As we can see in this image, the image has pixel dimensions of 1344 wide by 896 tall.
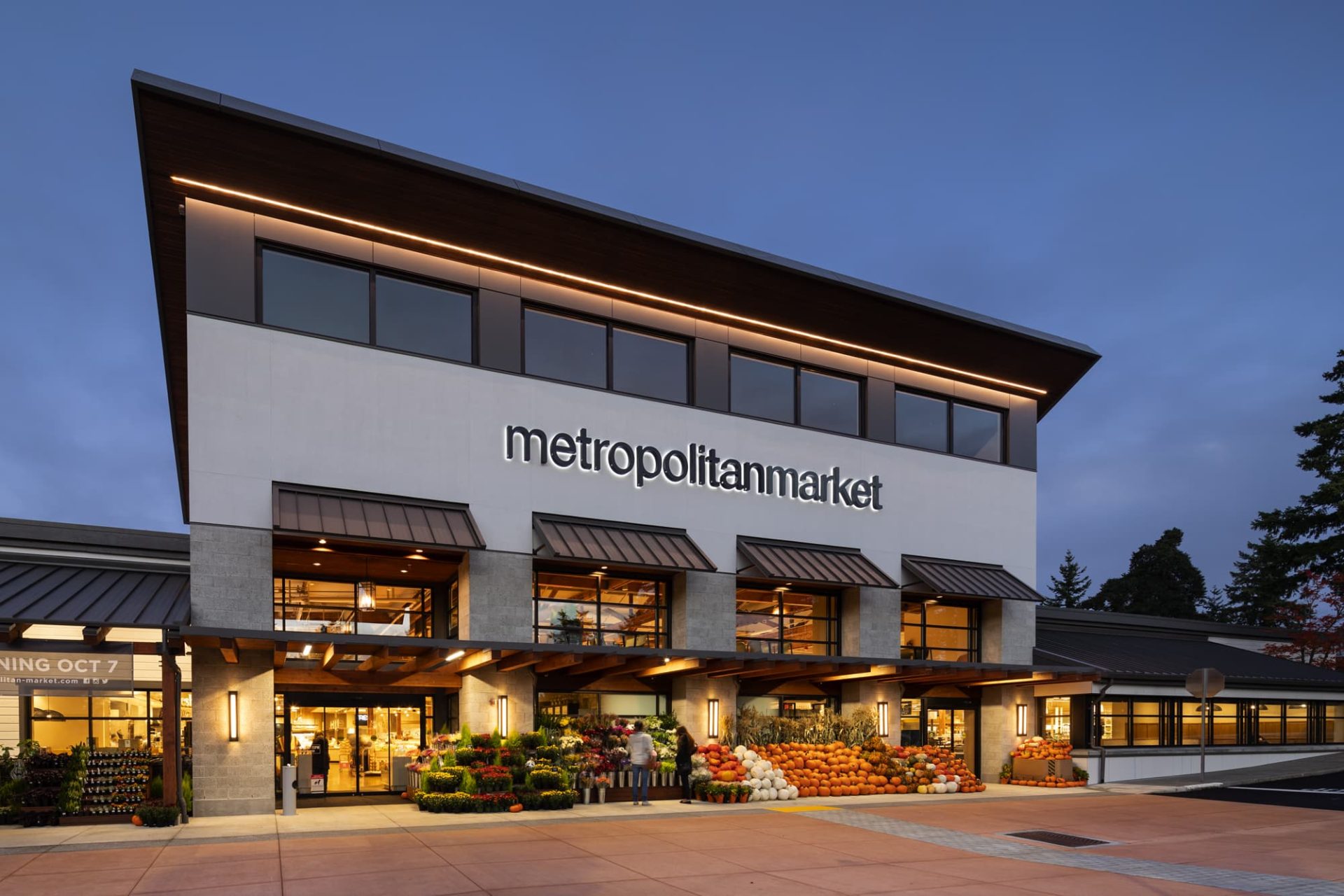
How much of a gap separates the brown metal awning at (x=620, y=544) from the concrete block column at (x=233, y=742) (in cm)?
621

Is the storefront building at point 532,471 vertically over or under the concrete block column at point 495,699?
over

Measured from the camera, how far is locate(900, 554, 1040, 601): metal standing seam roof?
2673cm

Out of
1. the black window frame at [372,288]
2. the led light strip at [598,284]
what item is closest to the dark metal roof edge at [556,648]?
the black window frame at [372,288]

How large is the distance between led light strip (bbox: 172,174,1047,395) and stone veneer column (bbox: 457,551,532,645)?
21.3 ft

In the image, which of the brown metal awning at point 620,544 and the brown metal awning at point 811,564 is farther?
the brown metal awning at point 811,564

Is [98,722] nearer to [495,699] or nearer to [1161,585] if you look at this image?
[495,699]

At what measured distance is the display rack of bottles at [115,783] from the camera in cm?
1712

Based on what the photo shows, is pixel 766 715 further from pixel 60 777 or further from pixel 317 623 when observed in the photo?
pixel 60 777

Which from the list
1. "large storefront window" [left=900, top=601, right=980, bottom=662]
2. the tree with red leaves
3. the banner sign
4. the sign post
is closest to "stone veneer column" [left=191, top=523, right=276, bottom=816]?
the banner sign

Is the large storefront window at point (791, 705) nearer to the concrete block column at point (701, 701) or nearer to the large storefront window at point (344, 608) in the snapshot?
the concrete block column at point (701, 701)

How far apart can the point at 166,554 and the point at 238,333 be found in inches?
431

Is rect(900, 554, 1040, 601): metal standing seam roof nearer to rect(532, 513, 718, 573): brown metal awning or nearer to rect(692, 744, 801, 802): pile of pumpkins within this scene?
rect(532, 513, 718, 573): brown metal awning

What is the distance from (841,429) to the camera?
89.2ft

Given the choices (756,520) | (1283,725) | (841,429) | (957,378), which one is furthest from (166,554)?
(1283,725)
